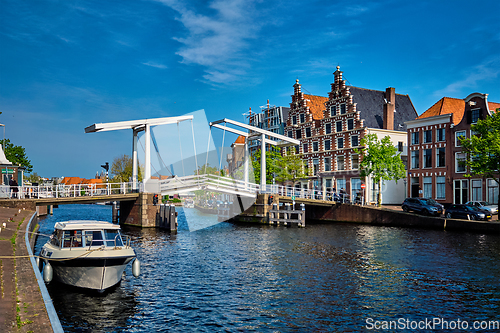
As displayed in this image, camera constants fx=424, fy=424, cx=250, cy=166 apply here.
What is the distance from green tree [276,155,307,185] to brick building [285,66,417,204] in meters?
2.19

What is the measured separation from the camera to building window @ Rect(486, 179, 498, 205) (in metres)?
37.6

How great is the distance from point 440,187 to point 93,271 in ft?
122

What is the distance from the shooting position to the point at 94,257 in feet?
44.3

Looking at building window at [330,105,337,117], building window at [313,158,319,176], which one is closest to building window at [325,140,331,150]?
building window at [313,158,319,176]

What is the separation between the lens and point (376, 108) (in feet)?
177

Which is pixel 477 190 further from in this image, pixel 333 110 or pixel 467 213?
pixel 333 110

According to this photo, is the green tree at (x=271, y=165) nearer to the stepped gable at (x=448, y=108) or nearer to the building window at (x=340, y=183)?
the building window at (x=340, y=183)

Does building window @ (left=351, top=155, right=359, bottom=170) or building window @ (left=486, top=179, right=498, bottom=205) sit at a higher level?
building window @ (left=351, top=155, right=359, bottom=170)

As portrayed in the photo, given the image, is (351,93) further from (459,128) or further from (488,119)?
(488,119)

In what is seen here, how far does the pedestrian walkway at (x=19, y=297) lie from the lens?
7574mm

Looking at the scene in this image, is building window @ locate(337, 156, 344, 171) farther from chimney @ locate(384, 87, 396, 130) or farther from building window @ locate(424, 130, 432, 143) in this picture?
building window @ locate(424, 130, 432, 143)

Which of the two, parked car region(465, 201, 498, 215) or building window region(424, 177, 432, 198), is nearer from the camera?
parked car region(465, 201, 498, 215)

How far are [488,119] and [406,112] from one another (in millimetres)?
23716

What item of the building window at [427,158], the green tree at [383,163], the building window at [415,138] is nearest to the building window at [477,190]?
the building window at [427,158]
